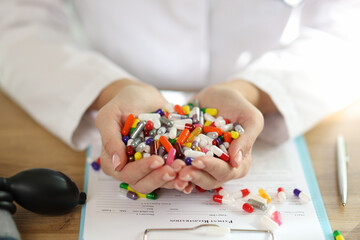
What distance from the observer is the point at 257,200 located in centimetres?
100

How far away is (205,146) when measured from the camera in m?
1.03

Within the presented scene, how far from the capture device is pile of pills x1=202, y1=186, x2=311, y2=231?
0.97m

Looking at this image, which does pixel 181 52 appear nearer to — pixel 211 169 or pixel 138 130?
pixel 138 130

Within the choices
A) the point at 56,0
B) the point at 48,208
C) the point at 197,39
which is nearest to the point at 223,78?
the point at 197,39

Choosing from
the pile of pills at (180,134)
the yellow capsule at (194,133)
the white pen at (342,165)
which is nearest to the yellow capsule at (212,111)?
the pile of pills at (180,134)

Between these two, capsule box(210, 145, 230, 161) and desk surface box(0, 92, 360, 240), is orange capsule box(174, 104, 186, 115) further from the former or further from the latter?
desk surface box(0, 92, 360, 240)

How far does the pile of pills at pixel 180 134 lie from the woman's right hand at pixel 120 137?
4 cm

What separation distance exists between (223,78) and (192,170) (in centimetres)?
68

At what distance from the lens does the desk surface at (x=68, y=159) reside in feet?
3.09

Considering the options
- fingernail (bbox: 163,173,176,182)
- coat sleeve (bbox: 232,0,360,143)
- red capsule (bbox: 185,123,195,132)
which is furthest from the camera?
coat sleeve (bbox: 232,0,360,143)

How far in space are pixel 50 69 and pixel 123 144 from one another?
534mm

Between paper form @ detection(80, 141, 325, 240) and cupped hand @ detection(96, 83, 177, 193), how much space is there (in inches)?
2.9

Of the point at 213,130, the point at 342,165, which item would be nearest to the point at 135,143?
the point at 213,130

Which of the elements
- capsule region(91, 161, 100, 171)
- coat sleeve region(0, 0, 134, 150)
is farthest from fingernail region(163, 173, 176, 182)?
coat sleeve region(0, 0, 134, 150)
